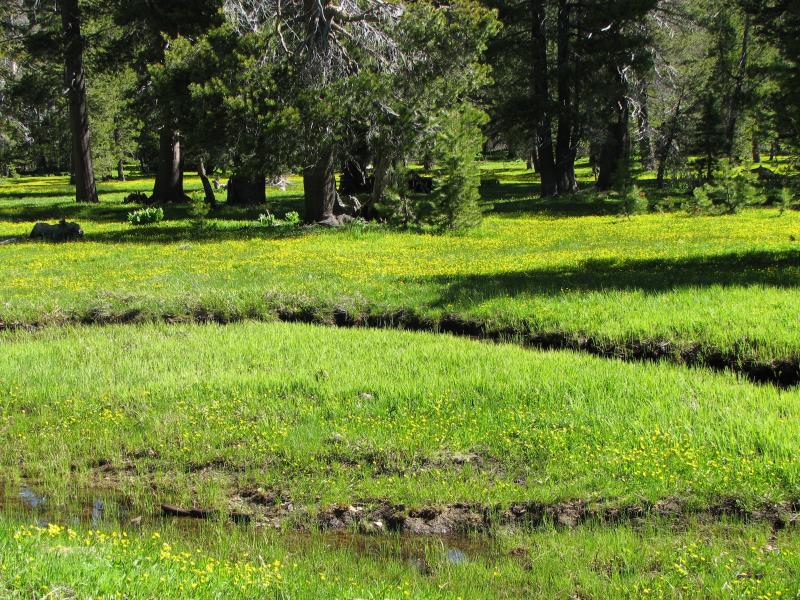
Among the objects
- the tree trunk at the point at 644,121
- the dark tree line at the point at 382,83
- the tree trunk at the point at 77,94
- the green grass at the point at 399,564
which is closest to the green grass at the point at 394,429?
the green grass at the point at 399,564

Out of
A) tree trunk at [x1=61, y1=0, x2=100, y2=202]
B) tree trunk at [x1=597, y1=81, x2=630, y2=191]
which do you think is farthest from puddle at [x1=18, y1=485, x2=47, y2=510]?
tree trunk at [x1=597, y1=81, x2=630, y2=191]

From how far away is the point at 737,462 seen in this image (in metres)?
6.12

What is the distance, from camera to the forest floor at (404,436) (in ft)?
15.9

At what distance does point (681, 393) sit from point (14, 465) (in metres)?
6.31

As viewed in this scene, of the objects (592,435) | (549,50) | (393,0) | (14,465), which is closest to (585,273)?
(592,435)

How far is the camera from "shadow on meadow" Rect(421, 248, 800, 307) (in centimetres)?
1255

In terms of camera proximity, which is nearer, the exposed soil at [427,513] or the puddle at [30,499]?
the exposed soil at [427,513]

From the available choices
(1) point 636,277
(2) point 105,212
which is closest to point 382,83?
(1) point 636,277

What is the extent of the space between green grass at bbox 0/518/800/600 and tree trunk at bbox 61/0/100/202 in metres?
28.6

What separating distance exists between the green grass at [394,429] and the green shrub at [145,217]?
53.6 feet

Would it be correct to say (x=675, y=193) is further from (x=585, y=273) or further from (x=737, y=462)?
(x=737, y=462)

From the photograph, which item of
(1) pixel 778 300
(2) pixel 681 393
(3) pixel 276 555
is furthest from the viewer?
(1) pixel 778 300

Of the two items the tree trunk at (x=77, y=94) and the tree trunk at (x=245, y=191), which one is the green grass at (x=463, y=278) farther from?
the tree trunk at (x=77, y=94)

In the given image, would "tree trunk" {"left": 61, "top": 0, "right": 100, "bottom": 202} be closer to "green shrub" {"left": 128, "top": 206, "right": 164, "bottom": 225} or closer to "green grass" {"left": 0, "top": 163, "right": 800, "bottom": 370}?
"green shrub" {"left": 128, "top": 206, "right": 164, "bottom": 225}
